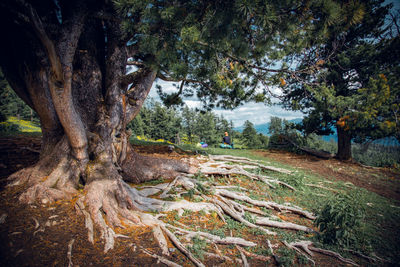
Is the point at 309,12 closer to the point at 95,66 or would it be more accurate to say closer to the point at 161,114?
the point at 95,66

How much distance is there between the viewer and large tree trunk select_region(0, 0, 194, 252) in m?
2.86

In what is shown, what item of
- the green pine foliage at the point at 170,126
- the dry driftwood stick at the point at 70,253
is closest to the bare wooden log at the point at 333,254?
the dry driftwood stick at the point at 70,253

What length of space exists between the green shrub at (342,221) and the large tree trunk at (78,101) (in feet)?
11.4

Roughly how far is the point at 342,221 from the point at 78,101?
5907 millimetres

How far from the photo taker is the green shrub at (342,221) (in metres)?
2.75

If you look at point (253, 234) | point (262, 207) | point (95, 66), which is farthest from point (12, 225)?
point (262, 207)

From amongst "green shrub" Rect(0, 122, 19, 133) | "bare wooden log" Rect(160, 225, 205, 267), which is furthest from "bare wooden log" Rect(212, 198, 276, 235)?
"green shrub" Rect(0, 122, 19, 133)

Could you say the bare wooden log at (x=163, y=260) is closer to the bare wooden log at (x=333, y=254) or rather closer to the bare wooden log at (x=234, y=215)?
the bare wooden log at (x=234, y=215)

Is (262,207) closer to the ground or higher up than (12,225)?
closer to the ground

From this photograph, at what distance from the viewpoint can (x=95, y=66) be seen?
413 cm

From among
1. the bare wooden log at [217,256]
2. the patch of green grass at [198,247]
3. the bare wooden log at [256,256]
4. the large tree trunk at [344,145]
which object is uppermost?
the large tree trunk at [344,145]

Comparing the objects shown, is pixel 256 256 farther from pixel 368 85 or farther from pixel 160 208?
pixel 368 85

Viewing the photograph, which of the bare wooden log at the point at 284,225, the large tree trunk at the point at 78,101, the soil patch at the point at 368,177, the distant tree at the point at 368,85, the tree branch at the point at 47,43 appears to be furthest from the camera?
the distant tree at the point at 368,85

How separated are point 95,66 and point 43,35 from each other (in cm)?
183
